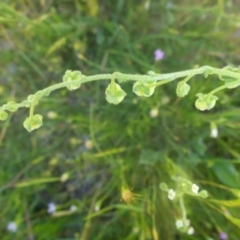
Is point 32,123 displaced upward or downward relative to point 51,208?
downward

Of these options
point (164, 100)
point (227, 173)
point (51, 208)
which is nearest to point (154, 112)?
point (164, 100)

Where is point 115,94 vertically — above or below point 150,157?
below

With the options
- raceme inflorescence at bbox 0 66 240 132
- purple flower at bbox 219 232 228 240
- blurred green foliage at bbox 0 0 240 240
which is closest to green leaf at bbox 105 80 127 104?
raceme inflorescence at bbox 0 66 240 132

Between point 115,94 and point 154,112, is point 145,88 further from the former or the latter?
point 154,112

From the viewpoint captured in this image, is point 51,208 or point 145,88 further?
point 51,208

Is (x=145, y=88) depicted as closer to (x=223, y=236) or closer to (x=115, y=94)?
(x=115, y=94)

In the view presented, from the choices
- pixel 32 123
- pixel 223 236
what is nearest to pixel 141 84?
Answer: pixel 32 123

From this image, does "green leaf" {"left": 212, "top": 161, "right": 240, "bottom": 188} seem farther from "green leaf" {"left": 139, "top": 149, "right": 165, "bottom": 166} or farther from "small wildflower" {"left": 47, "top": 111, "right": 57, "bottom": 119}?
"small wildflower" {"left": 47, "top": 111, "right": 57, "bottom": 119}

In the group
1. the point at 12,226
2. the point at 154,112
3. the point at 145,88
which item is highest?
the point at 154,112

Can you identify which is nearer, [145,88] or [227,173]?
[145,88]
